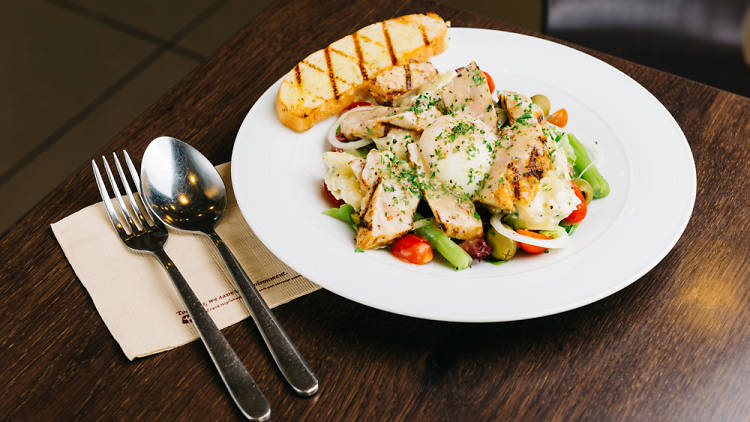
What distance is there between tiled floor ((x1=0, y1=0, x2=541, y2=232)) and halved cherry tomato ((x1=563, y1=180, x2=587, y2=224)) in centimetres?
388

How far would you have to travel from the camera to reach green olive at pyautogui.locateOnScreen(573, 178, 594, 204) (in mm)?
2006

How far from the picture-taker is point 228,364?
63.7 inches

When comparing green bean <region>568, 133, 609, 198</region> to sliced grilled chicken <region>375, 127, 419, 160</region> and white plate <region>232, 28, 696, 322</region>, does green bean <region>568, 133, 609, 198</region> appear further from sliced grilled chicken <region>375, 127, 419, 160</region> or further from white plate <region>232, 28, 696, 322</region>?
sliced grilled chicken <region>375, 127, 419, 160</region>

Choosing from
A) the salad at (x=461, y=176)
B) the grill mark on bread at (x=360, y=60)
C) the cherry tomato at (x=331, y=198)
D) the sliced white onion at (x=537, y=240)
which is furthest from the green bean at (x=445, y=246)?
the grill mark on bread at (x=360, y=60)

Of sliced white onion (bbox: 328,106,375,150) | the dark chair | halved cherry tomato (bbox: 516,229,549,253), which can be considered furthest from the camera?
the dark chair

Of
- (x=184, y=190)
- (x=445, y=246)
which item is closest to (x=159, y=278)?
(x=184, y=190)

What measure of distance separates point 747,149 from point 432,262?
1252 millimetres

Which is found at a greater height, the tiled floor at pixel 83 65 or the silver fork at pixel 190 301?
the silver fork at pixel 190 301

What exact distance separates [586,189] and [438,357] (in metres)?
0.73

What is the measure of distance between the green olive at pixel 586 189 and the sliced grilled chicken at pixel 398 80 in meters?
0.71

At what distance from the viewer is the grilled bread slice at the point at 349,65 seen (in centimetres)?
224

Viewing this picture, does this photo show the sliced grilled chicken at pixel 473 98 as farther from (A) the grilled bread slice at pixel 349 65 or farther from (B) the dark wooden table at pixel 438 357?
(B) the dark wooden table at pixel 438 357

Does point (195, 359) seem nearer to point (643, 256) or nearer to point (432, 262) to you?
point (432, 262)

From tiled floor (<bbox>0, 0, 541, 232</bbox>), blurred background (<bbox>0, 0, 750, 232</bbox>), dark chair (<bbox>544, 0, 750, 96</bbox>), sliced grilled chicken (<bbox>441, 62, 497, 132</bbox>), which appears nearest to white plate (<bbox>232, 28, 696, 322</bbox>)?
sliced grilled chicken (<bbox>441, 62, 497, 132</bbox>)
